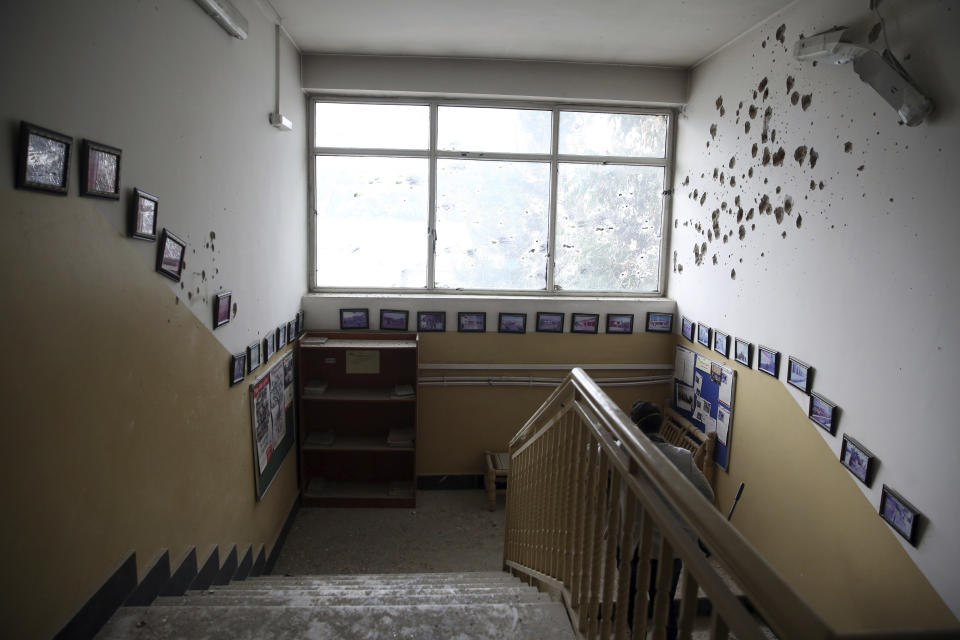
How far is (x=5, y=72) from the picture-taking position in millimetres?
1379

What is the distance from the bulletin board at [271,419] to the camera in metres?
3.46

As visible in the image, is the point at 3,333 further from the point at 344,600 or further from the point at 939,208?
the point at 939,208

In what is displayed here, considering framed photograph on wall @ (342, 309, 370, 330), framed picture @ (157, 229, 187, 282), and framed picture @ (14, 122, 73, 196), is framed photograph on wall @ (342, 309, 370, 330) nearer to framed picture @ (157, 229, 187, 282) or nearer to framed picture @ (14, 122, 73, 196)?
framed picture @ (157, 229, 187, 282)

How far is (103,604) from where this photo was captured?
1800mm

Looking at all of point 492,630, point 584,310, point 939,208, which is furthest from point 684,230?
point 492,630

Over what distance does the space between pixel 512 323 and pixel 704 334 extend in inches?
61.3

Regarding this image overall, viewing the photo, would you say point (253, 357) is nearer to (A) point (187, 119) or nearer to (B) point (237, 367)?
(B) point (237, 367)

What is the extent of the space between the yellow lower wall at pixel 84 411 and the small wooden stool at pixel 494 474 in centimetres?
250

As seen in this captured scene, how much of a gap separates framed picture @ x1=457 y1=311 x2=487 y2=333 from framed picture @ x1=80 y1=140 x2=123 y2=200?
123 inches

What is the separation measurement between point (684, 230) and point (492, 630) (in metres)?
3.75

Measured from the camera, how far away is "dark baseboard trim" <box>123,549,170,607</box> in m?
1.98

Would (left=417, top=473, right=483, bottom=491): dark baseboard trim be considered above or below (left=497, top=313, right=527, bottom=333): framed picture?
below

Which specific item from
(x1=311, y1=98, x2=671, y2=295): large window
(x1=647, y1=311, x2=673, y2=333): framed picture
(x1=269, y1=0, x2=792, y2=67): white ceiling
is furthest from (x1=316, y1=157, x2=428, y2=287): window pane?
(x1=647, y1=311, x2=673, y2=333): framed picture

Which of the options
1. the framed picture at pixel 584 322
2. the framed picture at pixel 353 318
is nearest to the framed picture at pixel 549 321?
the framed picture at pixel 584 322
